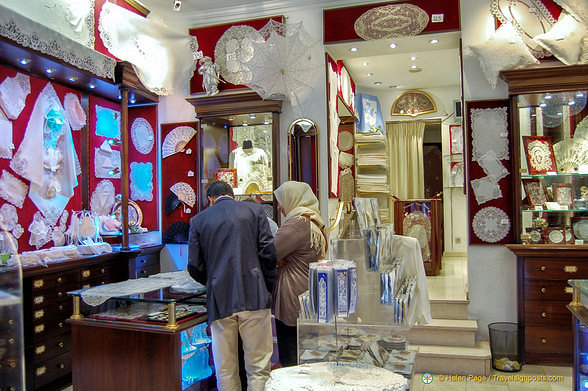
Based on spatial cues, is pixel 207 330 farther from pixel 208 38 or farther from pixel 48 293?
pixel 208 38

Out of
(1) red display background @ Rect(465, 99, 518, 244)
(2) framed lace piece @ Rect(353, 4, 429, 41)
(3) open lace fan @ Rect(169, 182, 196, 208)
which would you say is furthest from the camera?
(3) open lace fan @ Rect(169, 182, 196, 208)

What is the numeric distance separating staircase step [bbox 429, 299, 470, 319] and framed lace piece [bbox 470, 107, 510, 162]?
1492 millimetres

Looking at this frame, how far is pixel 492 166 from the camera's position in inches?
187

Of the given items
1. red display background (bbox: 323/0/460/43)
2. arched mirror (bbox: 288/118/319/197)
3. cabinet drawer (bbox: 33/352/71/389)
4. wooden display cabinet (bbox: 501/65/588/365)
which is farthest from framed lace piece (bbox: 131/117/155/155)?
wooden display cabinet (bbox: 501/65/588/365)

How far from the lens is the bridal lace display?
4738mm

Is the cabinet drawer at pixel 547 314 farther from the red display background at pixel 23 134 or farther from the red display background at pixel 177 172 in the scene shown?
the red display background at pixel 23 134

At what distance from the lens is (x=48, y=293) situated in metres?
3.95

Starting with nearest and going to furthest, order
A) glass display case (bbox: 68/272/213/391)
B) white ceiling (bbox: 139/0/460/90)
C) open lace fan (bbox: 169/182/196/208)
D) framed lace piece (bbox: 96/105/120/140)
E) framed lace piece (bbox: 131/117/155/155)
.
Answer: glass display case (bbox: 68/272/213/391) → white ceiling (bbox: 139/0/460/90) → framed lace piece (bbox: 96/105/120/140) → open lace fan (bbox: 169/182/196/208) → framed lace piece (bbox: 131/117/155/155)

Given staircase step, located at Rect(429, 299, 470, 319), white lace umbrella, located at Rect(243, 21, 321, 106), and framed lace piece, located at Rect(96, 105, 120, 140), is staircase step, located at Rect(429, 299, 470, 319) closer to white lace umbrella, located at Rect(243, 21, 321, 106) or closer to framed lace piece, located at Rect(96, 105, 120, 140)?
white lace umbrella, located at Rect(243, 21, 321, 106)

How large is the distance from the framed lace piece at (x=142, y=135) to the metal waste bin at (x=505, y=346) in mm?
4330

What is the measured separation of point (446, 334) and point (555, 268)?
119 centimetres

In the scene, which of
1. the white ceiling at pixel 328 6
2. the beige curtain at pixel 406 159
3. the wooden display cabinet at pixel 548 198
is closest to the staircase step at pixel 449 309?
the wooden display cabinet at pixel 548 198

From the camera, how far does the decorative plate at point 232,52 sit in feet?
17.4

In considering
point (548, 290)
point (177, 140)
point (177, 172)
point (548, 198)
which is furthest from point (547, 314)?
point (177, 140)
